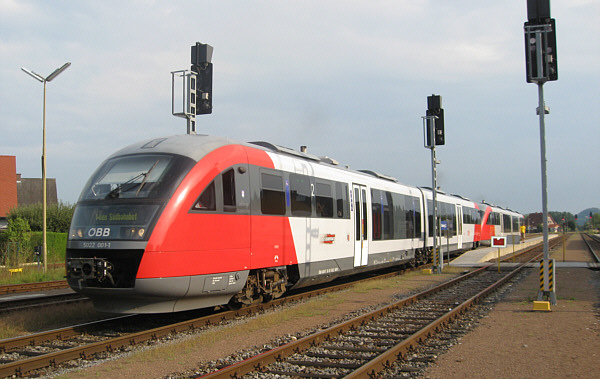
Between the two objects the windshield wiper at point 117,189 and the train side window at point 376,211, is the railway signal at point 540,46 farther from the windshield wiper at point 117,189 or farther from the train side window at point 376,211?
the windshield wiper at point 117,189

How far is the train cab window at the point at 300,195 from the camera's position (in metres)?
12.2

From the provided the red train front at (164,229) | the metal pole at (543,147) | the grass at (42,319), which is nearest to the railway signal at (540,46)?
the metal pole at (543,147)

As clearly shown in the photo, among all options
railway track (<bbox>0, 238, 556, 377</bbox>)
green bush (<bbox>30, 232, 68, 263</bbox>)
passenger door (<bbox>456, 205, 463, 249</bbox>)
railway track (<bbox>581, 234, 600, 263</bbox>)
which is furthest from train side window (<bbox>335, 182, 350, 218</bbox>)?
green bush (<bbox>30, 232, 68, 263</bbox>)

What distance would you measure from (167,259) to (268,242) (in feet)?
9.07

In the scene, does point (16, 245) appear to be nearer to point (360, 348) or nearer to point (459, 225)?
point (459, 225)

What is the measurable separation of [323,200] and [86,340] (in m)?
6.80

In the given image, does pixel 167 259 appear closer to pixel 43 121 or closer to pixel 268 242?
pixel 268 242

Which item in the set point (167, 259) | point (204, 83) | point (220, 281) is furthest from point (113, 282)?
point (204, 83)

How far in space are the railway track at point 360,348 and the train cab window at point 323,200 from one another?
2.95 meters

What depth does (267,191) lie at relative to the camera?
36.7 feet

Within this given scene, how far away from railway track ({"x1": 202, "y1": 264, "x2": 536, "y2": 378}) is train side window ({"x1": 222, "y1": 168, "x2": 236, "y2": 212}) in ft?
9.45

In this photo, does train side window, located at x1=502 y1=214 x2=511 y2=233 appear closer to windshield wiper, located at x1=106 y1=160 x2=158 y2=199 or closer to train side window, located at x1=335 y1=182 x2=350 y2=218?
train side window, located at x1=335 y1=182 x2=350 y2=218

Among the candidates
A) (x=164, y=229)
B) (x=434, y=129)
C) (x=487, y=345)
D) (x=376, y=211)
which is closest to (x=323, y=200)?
(x=376, y=211)

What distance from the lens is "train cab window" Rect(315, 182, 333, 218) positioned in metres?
13.4
